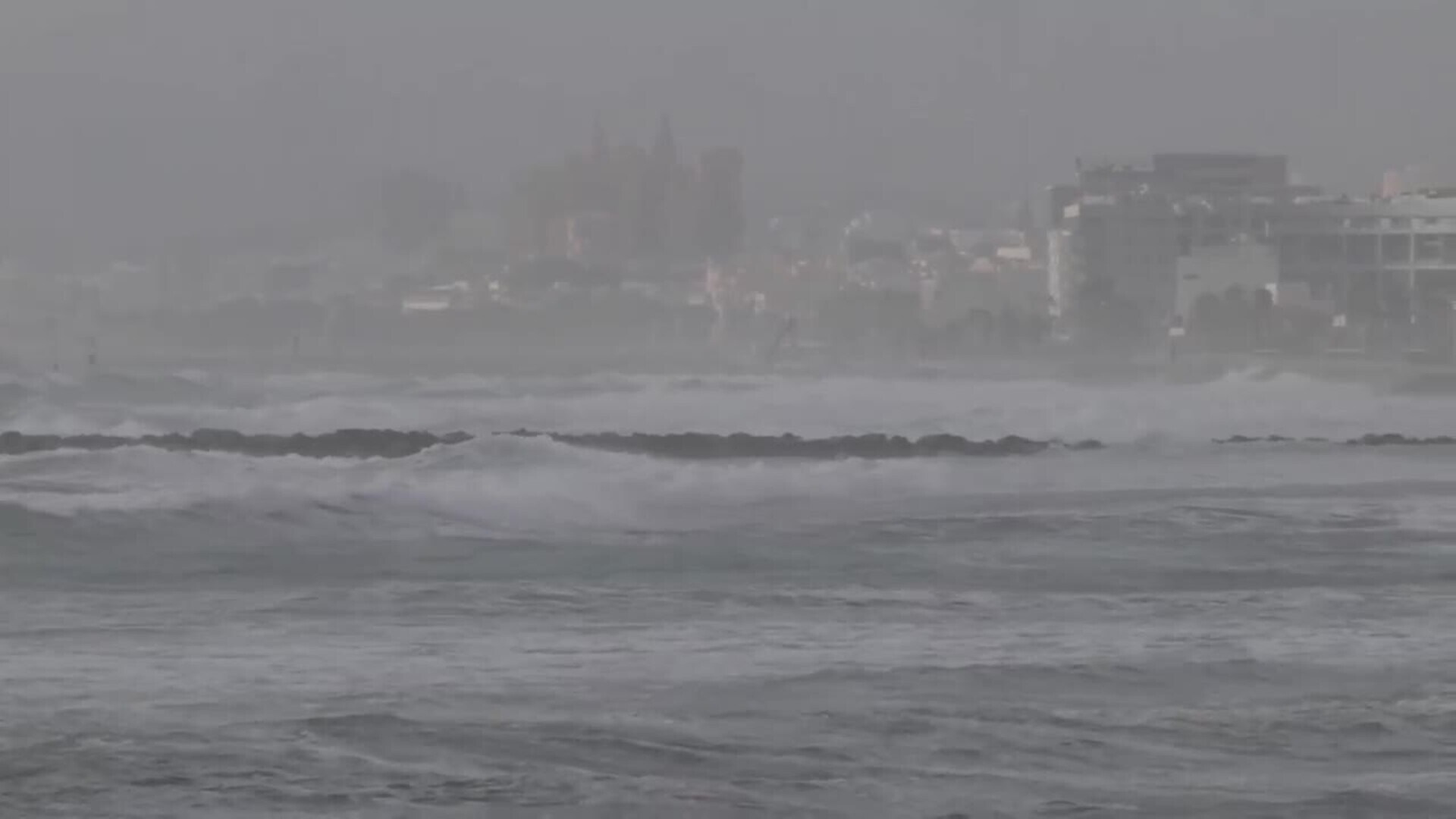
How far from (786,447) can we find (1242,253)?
151 ft

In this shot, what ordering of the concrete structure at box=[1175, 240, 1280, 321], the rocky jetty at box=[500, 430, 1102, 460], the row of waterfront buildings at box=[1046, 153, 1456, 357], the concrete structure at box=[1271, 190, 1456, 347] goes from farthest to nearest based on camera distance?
the concrete structure at box=[1175, 240, 1280, 321], the concrete structure at box=[1271, 190, 1456, 347], the row of waterfront buildings at box=[1046, 153, 1456, 357], the rocky jetty at box=[500, 430, 1102, 460]

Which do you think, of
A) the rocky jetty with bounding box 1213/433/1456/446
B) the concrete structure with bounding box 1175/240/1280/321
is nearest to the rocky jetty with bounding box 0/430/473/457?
the rocky jetty with bounding box 1213/433/1456/446

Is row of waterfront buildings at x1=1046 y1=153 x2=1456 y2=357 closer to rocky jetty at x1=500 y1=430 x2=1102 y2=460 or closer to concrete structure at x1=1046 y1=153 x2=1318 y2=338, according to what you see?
concrete structure at x1=1046 y1=153 x2=1318 y2=338

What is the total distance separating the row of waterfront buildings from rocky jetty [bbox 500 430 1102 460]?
34.2 metres

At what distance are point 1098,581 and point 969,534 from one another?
3.06m

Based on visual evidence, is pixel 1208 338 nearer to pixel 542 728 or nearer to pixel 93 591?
pixel 93 591

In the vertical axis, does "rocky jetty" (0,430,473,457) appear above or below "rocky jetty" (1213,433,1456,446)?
below

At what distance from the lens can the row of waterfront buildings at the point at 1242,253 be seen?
65312 millimetres

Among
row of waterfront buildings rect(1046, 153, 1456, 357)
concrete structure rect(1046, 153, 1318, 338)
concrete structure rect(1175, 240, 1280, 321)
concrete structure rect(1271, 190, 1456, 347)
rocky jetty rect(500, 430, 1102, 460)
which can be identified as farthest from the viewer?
concrete structure rect(1046, 153, 1318, 338)

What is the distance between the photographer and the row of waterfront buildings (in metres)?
65.3

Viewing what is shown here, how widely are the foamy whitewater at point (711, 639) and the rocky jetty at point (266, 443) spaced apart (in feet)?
7.30

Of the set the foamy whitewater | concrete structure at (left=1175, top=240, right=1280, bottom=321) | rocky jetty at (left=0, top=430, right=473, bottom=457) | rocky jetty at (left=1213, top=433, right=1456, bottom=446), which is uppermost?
concrete structure at (left=1175, top=240, right=1280, bottom=321)

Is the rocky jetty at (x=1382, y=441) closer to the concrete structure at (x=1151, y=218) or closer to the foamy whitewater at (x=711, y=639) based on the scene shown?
the foamy whitewater at (x=711, y=639)

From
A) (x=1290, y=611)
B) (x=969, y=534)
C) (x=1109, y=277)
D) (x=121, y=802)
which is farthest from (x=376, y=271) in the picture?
(x=121, y=802)
